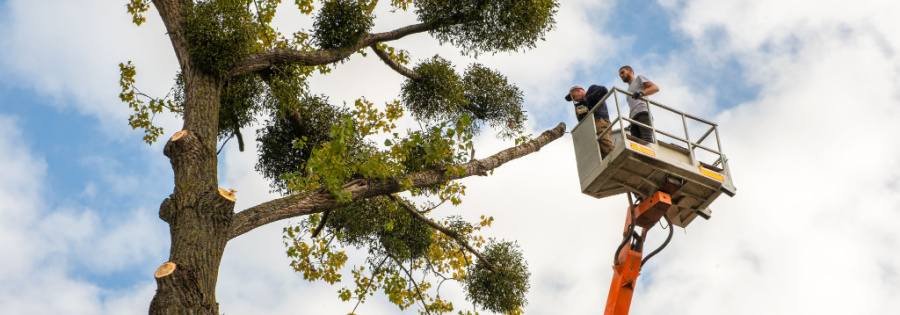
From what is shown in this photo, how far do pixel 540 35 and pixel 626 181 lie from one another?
4241 millimetres

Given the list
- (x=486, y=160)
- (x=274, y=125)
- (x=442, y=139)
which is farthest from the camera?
(x=274, y=125)

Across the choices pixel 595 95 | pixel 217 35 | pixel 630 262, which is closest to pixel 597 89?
pixel 595 95

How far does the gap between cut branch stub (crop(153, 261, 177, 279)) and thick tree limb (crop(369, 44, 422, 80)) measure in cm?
473

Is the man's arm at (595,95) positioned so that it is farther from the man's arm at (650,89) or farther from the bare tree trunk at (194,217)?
the bare tree trunk at (194,217)

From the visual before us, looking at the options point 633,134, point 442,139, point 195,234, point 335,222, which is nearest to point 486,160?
point 442,139

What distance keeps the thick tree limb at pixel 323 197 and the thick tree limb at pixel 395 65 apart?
209 centimetres

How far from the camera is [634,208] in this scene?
8602 millimetres

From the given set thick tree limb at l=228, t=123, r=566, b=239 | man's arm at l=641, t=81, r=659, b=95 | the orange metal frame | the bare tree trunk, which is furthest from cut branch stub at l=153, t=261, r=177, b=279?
man's arm at l=641, t=81, r=659, b=95

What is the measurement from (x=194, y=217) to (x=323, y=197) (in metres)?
1.25

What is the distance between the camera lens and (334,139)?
8344 mm

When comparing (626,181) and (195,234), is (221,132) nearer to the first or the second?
(195,234)

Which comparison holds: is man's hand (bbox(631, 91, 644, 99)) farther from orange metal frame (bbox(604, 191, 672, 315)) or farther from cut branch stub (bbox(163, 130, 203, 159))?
cut branch stub (bbox(163, 130, 203, 159))

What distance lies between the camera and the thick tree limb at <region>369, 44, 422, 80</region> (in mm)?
11375

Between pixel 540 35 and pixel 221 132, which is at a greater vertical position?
pixel 540 35
